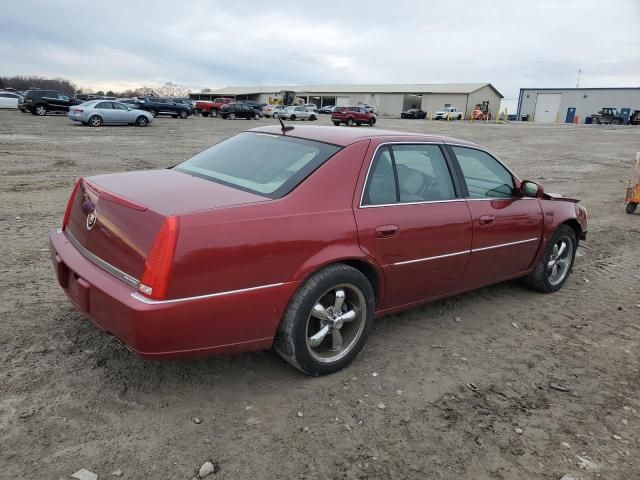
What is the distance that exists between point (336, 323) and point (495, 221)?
5.91ft

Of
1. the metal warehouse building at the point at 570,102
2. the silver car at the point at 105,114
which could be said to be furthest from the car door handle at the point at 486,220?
the metal warehouse building at the point at 570,102

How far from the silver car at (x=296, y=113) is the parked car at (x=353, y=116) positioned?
Result: 5929mm

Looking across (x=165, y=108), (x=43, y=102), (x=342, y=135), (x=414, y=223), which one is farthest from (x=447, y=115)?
(x=414, y=223)

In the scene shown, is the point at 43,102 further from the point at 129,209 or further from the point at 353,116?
the point at 129,209

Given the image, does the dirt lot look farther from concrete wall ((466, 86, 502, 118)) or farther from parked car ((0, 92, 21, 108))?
concrete wall ((466, 86, 502, 118))

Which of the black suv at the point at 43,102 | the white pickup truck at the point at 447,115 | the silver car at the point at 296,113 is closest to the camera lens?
the black suv at the point at 43,102

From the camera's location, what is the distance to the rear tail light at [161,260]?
2539mm

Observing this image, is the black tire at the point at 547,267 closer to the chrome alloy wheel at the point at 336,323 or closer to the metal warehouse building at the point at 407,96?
the chrome alloy wheel at the point at 336,323

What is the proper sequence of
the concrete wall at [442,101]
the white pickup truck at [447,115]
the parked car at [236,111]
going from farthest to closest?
the concrete wall at [442,101], the white pickup truck at [447,115], the parked car at [236,111]

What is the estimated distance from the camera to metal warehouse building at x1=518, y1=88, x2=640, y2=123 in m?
69.1

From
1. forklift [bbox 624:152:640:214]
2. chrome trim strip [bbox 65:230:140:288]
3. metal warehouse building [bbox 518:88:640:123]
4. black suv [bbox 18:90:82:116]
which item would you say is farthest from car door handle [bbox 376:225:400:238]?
metal warehouse building [bbox 518:88:640:123]

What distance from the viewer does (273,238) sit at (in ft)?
9.27

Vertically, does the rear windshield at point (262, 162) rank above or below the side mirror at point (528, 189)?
above

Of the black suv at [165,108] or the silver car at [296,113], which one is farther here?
the silver car at [296,113]
